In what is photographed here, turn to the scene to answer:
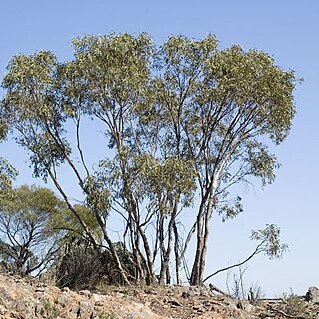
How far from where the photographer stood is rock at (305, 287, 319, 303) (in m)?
23.2

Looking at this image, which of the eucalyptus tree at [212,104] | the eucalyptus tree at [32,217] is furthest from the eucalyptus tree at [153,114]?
the eucalyptus tree at [32,217]

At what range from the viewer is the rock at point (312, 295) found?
2323 centimetres

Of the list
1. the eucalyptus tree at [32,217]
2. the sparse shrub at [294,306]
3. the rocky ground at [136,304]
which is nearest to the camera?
the rocky ground at [136,304]

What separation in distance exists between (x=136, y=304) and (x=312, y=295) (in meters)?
7.35

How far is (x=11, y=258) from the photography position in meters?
36.5

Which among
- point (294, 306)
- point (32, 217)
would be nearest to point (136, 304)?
point (294, 306)

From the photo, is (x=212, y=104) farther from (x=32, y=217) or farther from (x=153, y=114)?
(x=32, y=217)

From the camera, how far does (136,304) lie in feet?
→ 60.1

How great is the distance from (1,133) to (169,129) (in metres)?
5.95

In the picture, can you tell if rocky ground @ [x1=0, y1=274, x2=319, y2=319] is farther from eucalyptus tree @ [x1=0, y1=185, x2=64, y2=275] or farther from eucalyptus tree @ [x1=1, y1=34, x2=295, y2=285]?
eucalyptus tree @ [x1=0, y1=185, x2=64, y2=275]

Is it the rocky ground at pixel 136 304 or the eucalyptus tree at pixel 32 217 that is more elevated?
the eucalyptus tree at pixel 32 217

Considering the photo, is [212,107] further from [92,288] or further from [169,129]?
[92,288]

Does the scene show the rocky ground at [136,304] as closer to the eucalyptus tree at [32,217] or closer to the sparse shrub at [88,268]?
the sparse shrub at [88,268]

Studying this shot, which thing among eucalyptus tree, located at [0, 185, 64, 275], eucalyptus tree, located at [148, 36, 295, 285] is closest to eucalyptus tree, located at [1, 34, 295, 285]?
eucalyptus tree, located at [148, 36, 295, 285]
